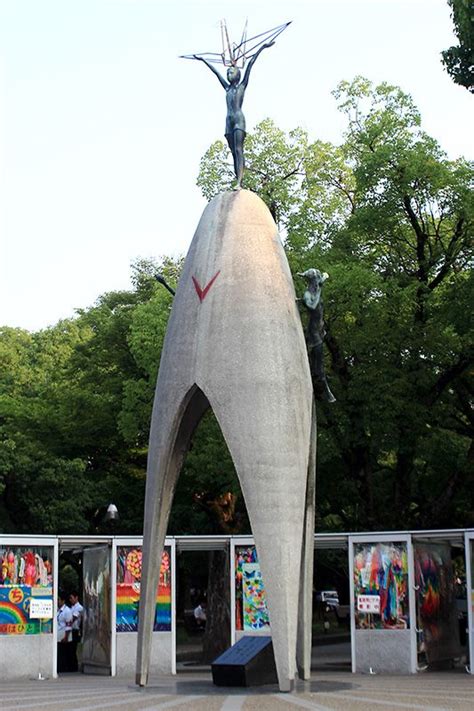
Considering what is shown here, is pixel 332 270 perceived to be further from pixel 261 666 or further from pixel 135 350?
pixel 261 666

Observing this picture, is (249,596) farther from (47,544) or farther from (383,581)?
(47,544)

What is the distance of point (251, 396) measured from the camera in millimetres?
15344

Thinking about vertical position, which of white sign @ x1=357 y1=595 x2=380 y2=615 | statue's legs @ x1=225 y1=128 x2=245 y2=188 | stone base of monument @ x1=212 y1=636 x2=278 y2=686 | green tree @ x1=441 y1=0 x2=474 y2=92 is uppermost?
green tree @ x1=441 y1=0 x2=474 y2=92

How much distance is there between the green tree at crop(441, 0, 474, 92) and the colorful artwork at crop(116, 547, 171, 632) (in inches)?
496

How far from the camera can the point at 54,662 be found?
20.1 m

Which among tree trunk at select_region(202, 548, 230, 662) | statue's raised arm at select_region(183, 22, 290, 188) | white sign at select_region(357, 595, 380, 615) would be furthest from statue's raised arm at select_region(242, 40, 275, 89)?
tree trunk at select_region(202, 548, 230, 662)

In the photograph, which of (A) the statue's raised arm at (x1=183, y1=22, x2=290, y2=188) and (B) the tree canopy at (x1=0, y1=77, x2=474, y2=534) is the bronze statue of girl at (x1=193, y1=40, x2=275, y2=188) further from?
(B) the tree canopy at (x1=0, y1=77, x2=474, y2=534)

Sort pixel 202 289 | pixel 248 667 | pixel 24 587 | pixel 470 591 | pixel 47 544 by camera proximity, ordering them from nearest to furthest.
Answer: pixel 248 667 < pixel 202 289 < pixel 470 591 < pixel 24 587 < pixel 47 544

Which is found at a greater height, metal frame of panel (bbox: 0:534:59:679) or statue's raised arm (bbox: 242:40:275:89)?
statue's raised arm (bbox: 242:40:275:89)

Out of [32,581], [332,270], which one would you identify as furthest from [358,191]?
[32,581]

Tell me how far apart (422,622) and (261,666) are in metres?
5.34

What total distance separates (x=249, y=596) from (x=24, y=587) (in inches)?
171

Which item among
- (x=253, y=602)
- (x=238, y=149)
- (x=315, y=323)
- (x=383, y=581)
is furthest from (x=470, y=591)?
(x=238, y=149)

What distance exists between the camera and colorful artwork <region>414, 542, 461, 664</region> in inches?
805
